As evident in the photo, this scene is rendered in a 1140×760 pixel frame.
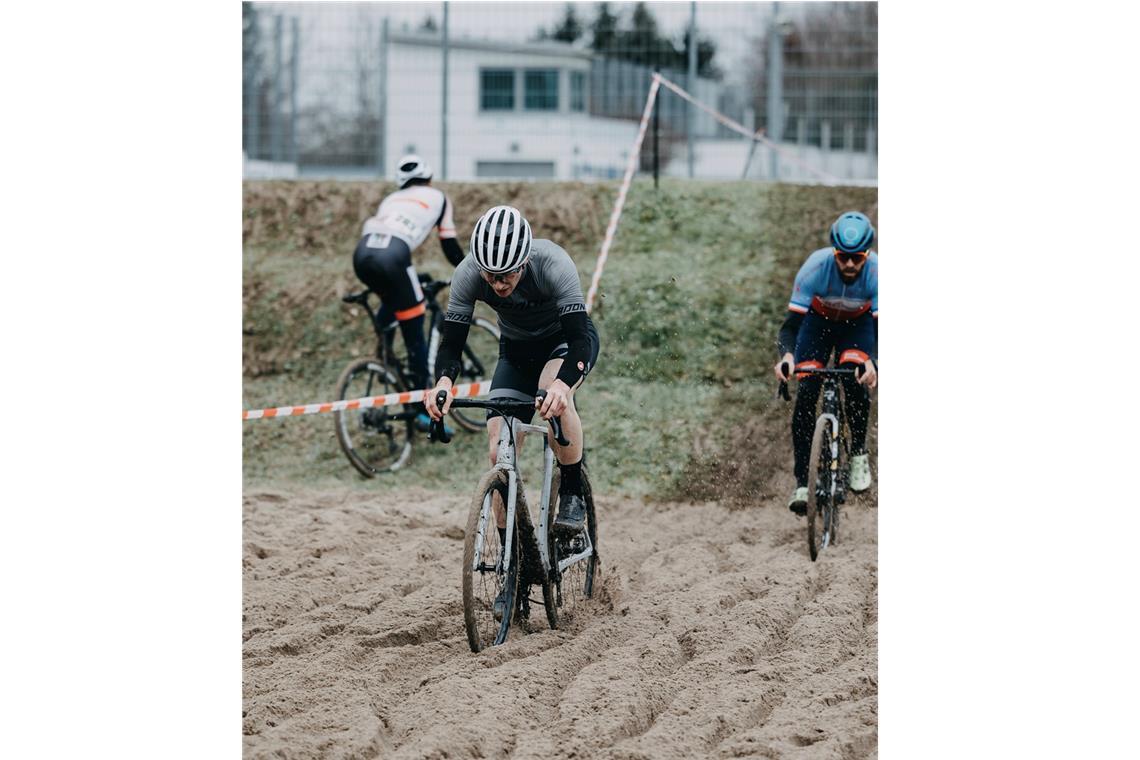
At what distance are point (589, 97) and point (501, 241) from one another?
9.35 m

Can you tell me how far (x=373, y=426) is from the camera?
1032 centimetres

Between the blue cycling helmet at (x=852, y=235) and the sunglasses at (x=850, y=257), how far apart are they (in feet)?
0.16

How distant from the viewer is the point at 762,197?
14.1m

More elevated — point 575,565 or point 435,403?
point 435,403

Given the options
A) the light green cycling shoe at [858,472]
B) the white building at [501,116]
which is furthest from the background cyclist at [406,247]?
the white building at [501,116]

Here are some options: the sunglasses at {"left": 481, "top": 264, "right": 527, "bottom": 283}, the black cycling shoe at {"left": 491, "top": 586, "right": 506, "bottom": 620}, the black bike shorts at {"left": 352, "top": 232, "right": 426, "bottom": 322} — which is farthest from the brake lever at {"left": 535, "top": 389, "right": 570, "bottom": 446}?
the black bike shorts at {"left": 352, "top": 232, "right": 426, "bottom": 322}

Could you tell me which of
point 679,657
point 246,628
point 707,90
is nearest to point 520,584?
point 679,657

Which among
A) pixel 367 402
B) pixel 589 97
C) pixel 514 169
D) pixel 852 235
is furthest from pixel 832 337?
pixel 589 97

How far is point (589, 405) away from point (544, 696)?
17.9 ft

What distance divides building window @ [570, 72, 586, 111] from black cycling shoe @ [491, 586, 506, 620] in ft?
31.0

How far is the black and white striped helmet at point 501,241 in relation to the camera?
6.04 m

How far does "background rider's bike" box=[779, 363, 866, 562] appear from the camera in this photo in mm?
8047

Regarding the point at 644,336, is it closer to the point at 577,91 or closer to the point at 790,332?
the point at 790,332

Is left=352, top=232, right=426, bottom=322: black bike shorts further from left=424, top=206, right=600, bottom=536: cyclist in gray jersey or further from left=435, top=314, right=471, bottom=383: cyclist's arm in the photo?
left=435, top=314, right=471, bottom=383: cyclist's arm
